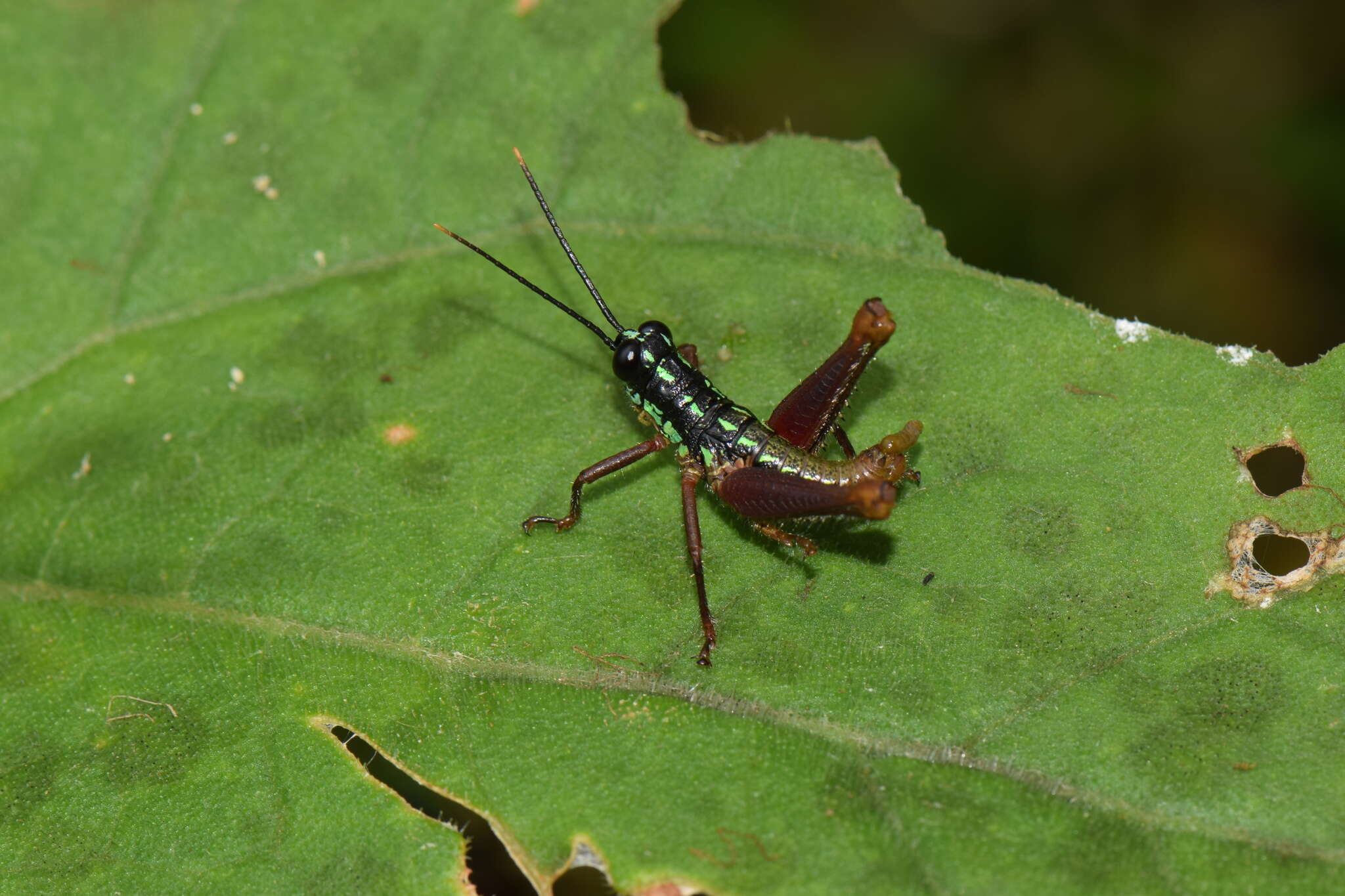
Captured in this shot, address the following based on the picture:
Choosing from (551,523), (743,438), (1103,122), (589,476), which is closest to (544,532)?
(551,523)

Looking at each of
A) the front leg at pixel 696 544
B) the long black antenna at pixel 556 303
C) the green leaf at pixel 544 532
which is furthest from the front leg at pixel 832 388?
the long black antenna at pixel 556 303

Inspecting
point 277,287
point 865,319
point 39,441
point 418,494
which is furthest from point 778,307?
point 39,441

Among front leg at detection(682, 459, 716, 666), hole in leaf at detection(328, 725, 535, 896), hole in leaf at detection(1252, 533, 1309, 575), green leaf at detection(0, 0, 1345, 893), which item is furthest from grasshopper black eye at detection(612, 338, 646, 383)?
hole in leaf at detection(1252, 533, 1309, 575)

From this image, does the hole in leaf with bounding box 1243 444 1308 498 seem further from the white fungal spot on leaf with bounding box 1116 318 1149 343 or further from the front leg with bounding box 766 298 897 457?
the front leg with bounding box 766 298 897 457

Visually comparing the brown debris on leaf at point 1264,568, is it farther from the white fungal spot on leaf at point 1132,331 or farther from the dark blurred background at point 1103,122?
the dark blurred background at point 1103,122

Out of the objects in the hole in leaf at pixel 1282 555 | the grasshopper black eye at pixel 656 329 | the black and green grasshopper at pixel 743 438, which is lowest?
the black and green grasshopper at pixel 743 438

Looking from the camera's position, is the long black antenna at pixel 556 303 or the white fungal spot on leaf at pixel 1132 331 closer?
the white fungal spot on leaf at pixel 1132 331

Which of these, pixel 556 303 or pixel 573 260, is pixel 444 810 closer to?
pixel 556 303
